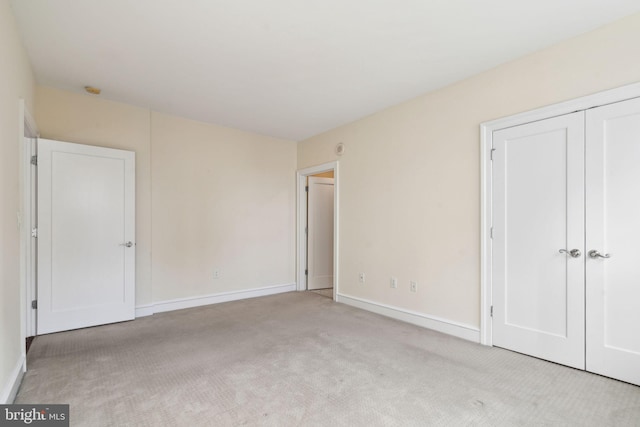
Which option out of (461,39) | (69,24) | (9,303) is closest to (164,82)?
(69,24)

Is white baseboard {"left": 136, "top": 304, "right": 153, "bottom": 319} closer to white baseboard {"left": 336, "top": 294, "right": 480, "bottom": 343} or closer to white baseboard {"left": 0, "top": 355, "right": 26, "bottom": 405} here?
white baseboard {"left": 0, "top": 355, "right": 26, "bottom": 405}

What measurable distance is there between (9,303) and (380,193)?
3.59m

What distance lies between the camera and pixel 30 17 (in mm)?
2258

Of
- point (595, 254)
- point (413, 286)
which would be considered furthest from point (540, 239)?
point (413, 286)

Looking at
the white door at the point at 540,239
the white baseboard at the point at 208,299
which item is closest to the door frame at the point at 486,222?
the white door at the point at 540,239

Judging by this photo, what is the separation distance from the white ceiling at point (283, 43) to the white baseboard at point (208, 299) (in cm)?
261

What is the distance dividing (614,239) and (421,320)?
6.21ft

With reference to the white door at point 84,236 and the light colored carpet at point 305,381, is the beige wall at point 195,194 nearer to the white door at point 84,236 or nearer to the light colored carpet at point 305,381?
the white door at point 84,236

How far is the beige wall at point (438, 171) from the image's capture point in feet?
8.10

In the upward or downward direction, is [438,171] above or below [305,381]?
above

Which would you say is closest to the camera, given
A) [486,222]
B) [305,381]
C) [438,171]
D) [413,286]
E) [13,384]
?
[13,384]

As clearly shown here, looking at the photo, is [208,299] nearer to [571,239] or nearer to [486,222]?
[486,222]

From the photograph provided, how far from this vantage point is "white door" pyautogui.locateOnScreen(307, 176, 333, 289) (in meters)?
5.60

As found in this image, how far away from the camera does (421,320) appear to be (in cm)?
353
